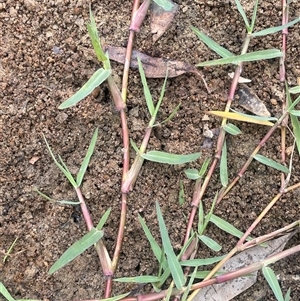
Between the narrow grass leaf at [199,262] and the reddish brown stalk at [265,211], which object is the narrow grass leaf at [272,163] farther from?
the narrow grass leaf at [199,262]

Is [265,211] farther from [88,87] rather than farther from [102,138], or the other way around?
[88,87]

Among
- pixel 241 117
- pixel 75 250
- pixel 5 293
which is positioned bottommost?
pixel 5 293

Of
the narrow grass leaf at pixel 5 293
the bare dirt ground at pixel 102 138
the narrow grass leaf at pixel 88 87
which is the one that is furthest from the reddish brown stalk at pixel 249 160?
the narrow grass leaf at pixel 5 293

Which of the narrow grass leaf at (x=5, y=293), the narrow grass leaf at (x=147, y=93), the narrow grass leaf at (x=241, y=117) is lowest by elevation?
the narrow grass leaf at (x=5, y=293)

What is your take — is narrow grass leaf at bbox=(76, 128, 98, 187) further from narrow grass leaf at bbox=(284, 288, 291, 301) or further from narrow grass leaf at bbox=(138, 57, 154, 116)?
narrow grass leaf at bbox=(284, 288, 291, 301)

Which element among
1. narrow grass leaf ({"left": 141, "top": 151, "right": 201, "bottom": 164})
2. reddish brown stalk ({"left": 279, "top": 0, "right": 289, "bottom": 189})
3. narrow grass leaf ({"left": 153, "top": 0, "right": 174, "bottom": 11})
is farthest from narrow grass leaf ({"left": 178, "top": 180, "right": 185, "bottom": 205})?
narrow grass leaf ({"left": 153, "top": 0, "right": 174, "bottom": 11})

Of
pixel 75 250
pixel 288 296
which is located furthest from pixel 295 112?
pixel 75 250
